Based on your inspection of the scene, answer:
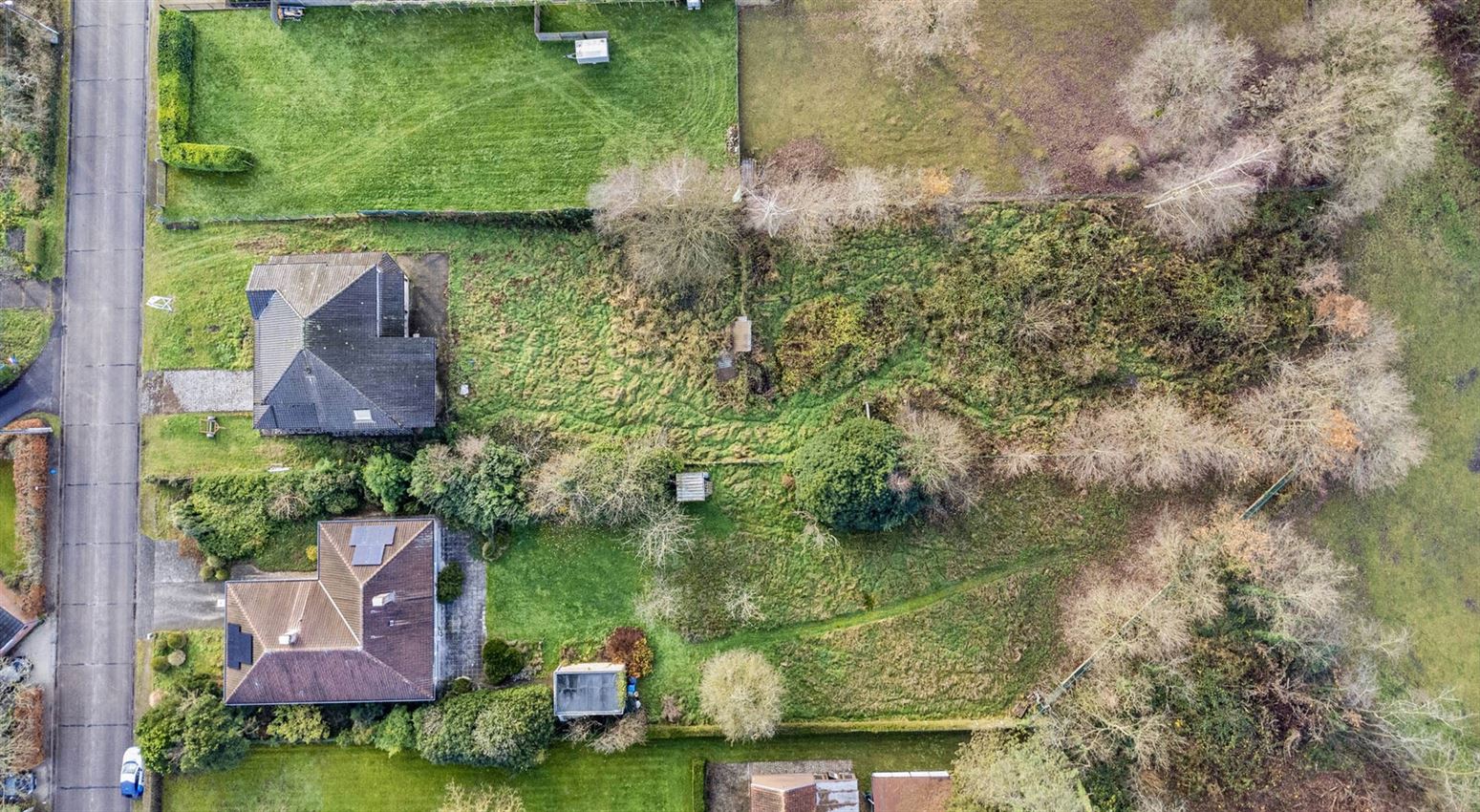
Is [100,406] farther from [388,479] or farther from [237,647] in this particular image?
[388,479]

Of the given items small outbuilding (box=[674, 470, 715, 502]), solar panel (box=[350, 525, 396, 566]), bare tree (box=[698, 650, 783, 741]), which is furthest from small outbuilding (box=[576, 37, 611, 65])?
bare tree (box=[698, 650, 783, 741])

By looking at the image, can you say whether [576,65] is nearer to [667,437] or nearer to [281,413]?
[667,437]

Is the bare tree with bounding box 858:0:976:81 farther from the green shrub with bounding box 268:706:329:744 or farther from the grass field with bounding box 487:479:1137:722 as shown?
the green shrub with bounding box 268:706:329:744

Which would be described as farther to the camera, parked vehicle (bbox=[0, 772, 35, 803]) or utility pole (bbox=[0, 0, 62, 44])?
utility pole (bbox=[0, 0, 62, 44])

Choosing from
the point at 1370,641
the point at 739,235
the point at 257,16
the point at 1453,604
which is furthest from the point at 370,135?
the point at 1453,604

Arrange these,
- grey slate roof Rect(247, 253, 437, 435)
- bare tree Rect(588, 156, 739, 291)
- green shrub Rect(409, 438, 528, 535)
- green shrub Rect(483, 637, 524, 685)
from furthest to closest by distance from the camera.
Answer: bare tree Rect(588, 156, 739, 291) < green shrub Rect(483, 637, 524, 685) < green shrub Rect(409, 438, 528, 535) < grey slate roof Rect(247, 253, 437, 435)

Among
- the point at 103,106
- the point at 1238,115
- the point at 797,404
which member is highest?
the point at 103,106
